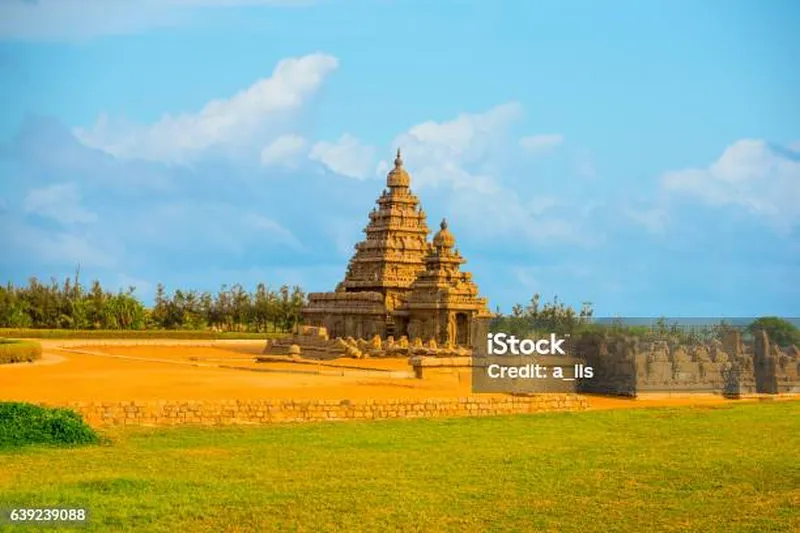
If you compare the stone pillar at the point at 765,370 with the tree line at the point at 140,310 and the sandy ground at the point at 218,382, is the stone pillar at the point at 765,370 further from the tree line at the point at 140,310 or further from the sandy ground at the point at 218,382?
the tree line at the point at 140,310

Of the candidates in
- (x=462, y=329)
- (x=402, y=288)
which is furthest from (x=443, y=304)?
(x=402, y=288)

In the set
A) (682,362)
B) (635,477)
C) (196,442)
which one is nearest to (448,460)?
(635,477)

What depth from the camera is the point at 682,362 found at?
111ft

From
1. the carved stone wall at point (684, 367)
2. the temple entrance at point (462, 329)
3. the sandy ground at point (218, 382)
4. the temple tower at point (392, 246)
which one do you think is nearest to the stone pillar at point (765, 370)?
the carved stone wall at point (684, 367)

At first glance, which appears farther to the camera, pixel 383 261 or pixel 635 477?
pixel 383 261

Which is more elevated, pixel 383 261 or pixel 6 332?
pixel 383 261

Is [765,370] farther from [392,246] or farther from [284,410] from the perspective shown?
[392,246]

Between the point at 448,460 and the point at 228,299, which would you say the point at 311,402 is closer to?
the point at 448,460

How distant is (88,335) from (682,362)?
41354mm

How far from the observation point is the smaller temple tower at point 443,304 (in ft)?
186

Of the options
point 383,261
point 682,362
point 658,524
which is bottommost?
point 658,524

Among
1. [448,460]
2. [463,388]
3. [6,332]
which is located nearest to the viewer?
[448,460]

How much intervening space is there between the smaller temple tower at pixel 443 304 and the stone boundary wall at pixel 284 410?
2840 centimetres

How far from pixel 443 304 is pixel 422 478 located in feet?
130
